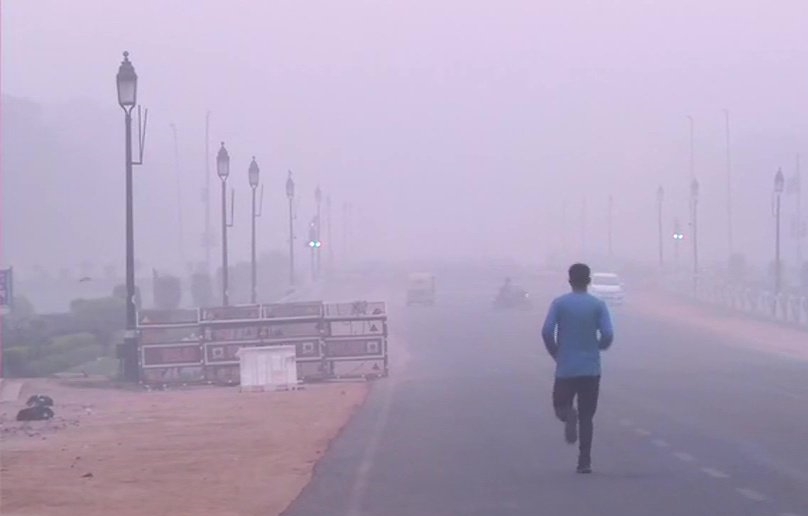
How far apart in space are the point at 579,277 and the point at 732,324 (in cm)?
4630

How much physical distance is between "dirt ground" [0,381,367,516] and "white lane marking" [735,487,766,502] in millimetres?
4137

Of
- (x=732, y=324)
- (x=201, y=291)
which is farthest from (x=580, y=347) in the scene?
(x=201, y=291)

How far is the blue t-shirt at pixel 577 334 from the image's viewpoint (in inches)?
595

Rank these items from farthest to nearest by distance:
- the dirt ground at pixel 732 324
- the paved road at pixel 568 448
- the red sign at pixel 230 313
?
the dirt ground at pixel 732 324
the red sign at pixel 230 313
the paved road at pixel 568 448

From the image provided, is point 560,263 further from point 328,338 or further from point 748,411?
point 748,411

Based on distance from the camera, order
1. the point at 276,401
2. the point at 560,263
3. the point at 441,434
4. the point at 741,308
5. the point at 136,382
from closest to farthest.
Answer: the point at 441,434 < the point at 276,401 < the point at 136,382 < the point at 741,308 < the point at 560,263

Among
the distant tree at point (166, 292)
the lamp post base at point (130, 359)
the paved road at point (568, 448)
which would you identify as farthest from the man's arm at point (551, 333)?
the distant tree at point (166, 292)

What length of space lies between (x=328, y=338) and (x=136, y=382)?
428 centimetres

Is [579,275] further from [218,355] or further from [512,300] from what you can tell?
[512,300]

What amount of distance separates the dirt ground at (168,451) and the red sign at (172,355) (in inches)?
91.9

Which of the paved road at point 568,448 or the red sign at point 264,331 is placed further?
the red sign at point 264,331

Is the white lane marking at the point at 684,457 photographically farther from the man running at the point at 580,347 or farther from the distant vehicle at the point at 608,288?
the distant vehicle at the point at 608,288

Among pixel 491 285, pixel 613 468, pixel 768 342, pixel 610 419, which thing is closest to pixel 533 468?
pixel 613 468

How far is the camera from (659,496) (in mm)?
13625
